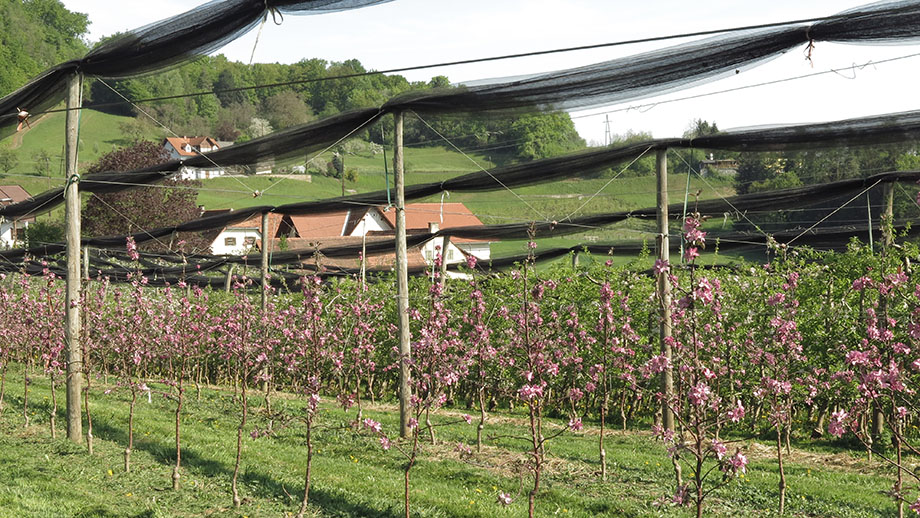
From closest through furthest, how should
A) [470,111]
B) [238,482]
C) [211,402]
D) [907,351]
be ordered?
[907,351] → [238,482] → [470,111] → [211,402]

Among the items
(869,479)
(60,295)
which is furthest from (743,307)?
(60,295)

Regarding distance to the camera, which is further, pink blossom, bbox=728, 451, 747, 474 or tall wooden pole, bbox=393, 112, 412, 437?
tall wooden pole, bbox=393, 112, 412, 437

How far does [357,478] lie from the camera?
7617 millimetres

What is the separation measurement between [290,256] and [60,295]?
724cm

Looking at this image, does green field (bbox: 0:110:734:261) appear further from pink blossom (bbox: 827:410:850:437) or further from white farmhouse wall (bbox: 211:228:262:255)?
white farmhouse wall (bbox: 211:228:262:255)

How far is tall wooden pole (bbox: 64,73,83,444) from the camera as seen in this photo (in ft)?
28.5

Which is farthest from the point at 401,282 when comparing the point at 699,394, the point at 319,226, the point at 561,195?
the point at 319,226

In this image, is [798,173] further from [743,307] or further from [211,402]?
[211,402]

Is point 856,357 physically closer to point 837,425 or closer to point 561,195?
point 837,425

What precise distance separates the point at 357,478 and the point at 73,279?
3956 mm

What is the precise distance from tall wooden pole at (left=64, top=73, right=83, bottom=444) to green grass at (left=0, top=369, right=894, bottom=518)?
0.34 meters

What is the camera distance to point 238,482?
Answer: 7.39m

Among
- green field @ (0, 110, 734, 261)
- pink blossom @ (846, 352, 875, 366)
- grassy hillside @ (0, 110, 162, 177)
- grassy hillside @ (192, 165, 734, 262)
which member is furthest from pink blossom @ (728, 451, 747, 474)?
grassy hillside @ (0, 110, 162, 177)

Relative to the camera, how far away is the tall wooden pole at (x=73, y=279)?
28.5 ft
